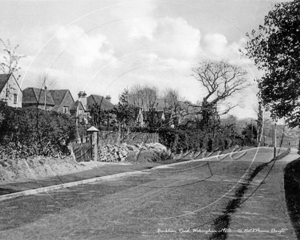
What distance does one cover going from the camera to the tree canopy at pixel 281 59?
47.3ft

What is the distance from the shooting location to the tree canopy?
1443 centimetres

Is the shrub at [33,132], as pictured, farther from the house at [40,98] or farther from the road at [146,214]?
the house at [40,98]

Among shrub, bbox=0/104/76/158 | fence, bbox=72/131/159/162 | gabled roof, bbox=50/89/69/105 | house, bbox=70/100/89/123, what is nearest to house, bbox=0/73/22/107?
shrub, bbox=0/104/76/158

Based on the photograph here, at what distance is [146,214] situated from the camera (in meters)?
7.10

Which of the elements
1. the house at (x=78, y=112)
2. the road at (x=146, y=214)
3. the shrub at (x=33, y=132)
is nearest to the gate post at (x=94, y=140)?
the house at (x=78, y=112)

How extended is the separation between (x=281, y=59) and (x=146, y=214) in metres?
11.2

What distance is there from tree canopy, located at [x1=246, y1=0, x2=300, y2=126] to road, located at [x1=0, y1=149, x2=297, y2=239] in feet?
19.7

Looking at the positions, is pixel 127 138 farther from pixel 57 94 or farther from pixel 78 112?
pixel 57 94

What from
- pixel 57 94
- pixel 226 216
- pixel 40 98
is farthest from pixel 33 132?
pixel 40 98

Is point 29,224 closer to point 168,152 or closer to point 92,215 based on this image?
point 92,215

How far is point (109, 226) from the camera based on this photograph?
6055 millimetres

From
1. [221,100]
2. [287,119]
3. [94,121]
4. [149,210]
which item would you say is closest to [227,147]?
[94,121]

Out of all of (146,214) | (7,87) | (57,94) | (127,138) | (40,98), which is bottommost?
(146,214)

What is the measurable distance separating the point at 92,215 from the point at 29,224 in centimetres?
126
